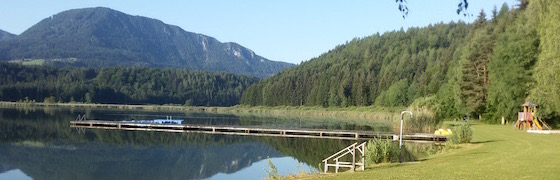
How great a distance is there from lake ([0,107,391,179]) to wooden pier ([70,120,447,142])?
294cm

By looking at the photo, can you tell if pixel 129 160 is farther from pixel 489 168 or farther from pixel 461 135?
pixel 489 168

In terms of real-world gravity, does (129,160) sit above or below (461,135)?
below

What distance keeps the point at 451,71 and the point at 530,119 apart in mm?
32545

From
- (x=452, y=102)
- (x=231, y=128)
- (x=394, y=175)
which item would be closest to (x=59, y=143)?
(x=231, y=128)

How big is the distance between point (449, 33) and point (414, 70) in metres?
35.8

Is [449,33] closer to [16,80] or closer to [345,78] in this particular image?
[345,78]

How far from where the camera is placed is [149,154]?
122 feet

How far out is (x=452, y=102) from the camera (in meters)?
62.2

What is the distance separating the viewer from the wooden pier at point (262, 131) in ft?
138

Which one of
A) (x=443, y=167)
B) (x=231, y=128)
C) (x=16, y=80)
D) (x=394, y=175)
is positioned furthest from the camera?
(x=16, y=80)

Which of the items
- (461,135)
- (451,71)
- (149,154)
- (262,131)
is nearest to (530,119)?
(461,135)

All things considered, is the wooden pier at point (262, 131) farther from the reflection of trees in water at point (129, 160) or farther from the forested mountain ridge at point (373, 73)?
the forested mountain ridge at point (373, 73)

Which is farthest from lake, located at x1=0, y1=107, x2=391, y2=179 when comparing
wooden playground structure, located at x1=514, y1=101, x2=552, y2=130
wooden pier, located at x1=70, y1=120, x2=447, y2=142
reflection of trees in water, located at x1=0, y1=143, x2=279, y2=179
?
wooden playground structure, located at x1=514, y1=101, x2=552, y2=130

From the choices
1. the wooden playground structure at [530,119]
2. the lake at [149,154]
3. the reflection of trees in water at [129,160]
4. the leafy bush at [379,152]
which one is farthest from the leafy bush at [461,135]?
the reflection of trees in water at [129,160]
